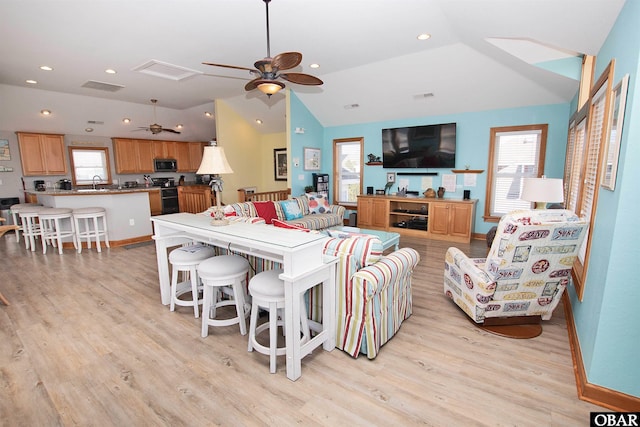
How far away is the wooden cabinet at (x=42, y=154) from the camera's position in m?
6.63

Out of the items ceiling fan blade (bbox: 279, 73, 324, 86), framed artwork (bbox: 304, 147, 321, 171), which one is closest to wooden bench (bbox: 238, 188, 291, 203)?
framed artwork (bbox: 304, 147, 321, 171)

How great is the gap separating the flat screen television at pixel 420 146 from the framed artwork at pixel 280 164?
118 inches

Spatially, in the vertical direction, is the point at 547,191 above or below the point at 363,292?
above

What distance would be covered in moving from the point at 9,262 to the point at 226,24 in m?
4.92

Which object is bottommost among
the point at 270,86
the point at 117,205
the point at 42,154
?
the point at 117,205

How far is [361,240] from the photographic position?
233 centimetres

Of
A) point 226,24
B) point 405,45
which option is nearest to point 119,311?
point 226,24

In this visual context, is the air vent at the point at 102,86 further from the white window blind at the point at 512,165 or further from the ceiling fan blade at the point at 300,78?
the white window blind at the point at 512,165

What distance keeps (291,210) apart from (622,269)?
14.4 feet

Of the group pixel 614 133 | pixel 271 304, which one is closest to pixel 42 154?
pixel 271 304

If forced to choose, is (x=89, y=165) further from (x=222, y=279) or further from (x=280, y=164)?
(x=222, y=279)

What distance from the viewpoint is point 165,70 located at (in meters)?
4.91

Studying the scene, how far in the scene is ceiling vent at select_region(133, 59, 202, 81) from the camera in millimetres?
4594

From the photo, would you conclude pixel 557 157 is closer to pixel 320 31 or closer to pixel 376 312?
pixel 320 31
